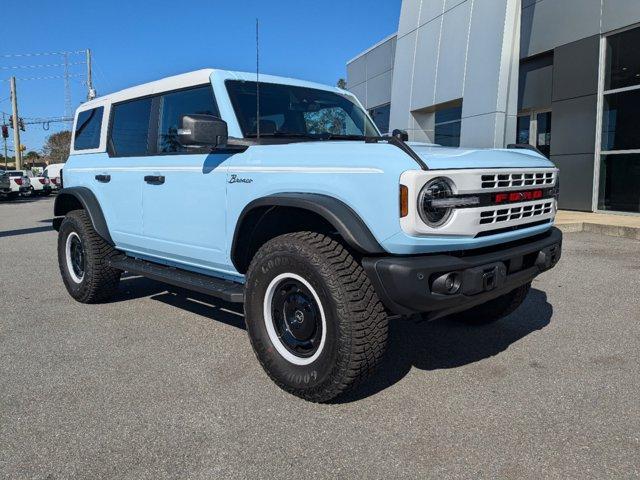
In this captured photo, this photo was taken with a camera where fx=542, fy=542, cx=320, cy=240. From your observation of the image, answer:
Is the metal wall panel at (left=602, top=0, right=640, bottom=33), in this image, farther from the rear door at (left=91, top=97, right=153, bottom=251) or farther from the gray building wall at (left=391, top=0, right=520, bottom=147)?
the rear door at (left=91, top=97, right=153, bottom=251)

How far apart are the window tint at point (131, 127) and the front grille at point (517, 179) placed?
114 inches

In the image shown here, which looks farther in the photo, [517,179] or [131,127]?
[131,127]

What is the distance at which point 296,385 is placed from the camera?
311cm

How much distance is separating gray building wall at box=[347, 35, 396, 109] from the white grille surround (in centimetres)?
1845

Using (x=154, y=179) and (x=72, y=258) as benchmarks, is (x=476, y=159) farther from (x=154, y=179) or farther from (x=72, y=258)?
(x=72, y=258)

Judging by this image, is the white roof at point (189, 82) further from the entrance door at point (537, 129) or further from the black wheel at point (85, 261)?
the entrance door at point (537, 129)

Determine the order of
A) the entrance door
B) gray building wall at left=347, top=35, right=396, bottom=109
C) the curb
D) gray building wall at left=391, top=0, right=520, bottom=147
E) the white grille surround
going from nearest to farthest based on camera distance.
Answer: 1. the white grille surround
2. the curb
3. gray building wall at left=391, top=0, right=520, bottom=147
4. the entrance door
5. gray building wall at left=347, top=35, right=396, bottom=109

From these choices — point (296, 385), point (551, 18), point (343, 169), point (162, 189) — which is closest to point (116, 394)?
point (296, 385)

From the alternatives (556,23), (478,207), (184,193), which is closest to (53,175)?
(556,23)

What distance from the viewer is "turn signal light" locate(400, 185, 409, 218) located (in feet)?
8.72

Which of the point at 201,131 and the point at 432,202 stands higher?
the point at 201,131

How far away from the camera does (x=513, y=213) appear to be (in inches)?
125

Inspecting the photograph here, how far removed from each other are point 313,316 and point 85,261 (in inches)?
117

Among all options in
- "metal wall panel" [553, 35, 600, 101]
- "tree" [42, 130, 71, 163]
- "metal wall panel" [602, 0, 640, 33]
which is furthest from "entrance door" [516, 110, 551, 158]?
"tree" [42, 130, 71, 163]
